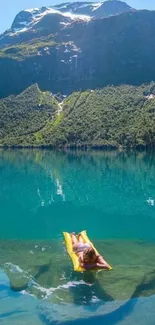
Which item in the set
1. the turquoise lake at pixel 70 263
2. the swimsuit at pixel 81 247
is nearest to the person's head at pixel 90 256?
the turquoise lake at pixel 70 263

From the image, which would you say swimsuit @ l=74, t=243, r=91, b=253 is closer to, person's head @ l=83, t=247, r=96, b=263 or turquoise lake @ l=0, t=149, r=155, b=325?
turquoise lake @ l=0, t=149, r=155, b=325

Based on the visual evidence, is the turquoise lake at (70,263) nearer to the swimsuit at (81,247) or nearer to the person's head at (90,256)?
the person's head at (90,256)

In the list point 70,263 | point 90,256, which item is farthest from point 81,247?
point 90,256

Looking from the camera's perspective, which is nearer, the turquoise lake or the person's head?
the turquoise lake

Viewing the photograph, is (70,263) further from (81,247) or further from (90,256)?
(90,256)

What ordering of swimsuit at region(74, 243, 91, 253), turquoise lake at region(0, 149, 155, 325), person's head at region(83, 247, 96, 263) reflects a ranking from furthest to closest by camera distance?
swimsuit at region(74, 243, 91, 253), person's head at region(83, 247, 96, 263), turquoise lake at region(0, 149, 155, 325)

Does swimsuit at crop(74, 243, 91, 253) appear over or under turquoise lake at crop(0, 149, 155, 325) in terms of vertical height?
over

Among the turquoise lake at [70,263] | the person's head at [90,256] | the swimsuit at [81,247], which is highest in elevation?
the person's head at [90,256]

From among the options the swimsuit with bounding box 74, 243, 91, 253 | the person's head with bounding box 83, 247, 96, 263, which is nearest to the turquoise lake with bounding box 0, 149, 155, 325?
the person's head with bounding box 83, 247, 96, 263

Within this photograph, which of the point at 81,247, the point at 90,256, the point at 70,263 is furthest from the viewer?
the point at 81,247

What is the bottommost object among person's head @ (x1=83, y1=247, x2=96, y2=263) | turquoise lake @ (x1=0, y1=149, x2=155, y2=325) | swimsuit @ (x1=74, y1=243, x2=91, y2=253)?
turquoise lake @ (x1=0, y1=149, x2=155, y2=325)
